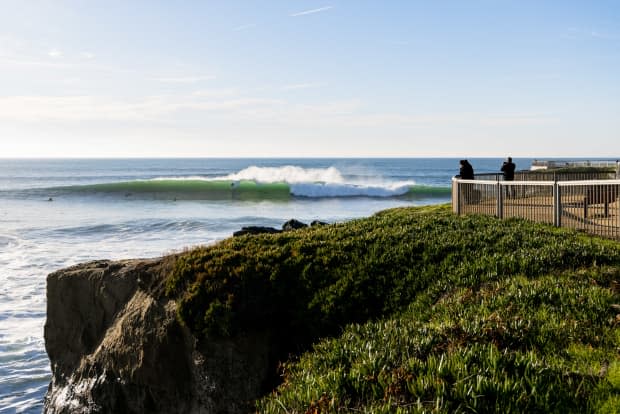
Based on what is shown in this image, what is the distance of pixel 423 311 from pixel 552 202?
30.1ft

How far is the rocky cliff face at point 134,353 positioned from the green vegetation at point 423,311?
460mm

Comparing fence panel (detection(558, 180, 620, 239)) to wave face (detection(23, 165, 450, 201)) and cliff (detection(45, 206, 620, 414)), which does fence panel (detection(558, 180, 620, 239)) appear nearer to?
cliff (detection(45, 206, 620, 414))

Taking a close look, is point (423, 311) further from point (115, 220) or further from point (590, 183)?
point (115, 220)

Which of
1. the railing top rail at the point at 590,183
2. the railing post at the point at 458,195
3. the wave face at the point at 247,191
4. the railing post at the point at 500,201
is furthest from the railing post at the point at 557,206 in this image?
the wave face at the point at 247,191

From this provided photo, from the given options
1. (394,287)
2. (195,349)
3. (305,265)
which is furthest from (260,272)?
(394,287)

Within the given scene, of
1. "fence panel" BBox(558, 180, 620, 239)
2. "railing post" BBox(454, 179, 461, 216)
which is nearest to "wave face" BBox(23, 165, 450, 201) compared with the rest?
"railing post" BBox(454, 179, 461, 216)

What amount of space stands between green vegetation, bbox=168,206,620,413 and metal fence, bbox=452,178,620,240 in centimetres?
112

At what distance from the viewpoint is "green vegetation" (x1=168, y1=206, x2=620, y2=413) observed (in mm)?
5352

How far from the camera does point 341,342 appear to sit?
7.80m

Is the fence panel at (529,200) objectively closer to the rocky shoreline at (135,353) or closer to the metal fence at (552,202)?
the metal fence at (552,202)

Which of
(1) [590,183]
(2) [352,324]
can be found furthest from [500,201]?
(2) [352,324]

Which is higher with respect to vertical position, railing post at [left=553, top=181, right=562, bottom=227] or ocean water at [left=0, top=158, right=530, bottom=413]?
railing post at [left=553, top=181, right=562, bottom=227]

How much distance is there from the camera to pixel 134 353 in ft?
36.8

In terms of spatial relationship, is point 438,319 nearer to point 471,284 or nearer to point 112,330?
point 471,284
